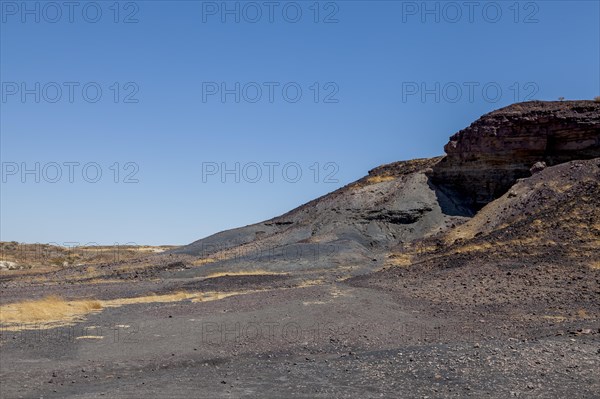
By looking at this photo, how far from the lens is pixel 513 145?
4056 cm

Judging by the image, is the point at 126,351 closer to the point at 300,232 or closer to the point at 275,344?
the point at 275,344

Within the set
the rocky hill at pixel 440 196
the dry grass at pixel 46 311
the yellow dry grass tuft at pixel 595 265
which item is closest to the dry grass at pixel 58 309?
the dry grass at pixel 46 311

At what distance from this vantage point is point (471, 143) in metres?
42.4

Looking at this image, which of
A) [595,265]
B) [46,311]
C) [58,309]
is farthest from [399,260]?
[46,311]

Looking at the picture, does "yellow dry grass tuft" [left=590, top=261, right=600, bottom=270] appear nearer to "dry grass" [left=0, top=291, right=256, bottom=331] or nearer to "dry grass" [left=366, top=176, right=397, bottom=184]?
"dry grass" [left=0, top=291, right=256, bottom=331]

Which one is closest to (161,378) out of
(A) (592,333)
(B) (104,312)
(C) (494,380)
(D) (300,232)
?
(C) (494,380)

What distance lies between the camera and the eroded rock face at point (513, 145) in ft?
126

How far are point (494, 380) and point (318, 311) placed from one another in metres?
6.80

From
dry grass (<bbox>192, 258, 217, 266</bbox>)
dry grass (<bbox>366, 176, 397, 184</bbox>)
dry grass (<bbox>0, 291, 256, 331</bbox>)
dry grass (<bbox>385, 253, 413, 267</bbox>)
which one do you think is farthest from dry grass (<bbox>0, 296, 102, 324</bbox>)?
dry grass (<bbox>366, 176, 397, 184</bbox>)

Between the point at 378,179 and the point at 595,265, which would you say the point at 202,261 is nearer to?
the point at 378,179

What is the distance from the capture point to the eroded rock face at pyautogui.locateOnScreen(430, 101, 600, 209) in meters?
38.4

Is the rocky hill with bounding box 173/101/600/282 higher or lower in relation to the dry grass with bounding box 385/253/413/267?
higher

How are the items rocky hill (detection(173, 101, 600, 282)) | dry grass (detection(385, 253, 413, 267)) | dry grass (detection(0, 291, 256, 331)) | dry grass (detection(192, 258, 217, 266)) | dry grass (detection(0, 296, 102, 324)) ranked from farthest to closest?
1. dry grass (detection(192, 258, 217, 266))
2. rocky hill (detection(173, 101, 600, 282))
3. dry grass (detection(385, 253, 413, 267))
4. dry grass (detection(0, 296, 102, 324))
5. dry grass (detection(0, 291, 256, 331))

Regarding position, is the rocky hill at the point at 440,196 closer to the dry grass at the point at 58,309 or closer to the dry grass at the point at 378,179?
the dry grass at the point at 378,179
